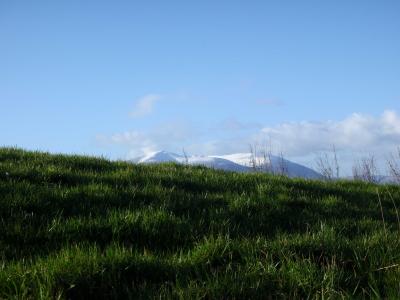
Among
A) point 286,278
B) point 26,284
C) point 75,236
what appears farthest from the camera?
point 75,236

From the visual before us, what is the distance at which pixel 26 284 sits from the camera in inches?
150

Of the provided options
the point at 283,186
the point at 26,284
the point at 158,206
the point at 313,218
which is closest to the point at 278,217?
the point at 313,218

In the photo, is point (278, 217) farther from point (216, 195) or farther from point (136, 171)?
point (136, 171)

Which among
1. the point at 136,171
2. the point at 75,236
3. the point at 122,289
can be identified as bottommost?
the point at 122,289

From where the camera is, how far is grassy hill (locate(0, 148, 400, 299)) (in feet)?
12.9

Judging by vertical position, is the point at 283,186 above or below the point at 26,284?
above

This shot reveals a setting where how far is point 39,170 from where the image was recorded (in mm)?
8055

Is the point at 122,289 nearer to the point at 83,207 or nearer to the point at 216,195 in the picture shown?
the point at 83,207

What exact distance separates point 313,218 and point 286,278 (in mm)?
2940

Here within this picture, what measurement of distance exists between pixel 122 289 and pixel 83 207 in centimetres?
240

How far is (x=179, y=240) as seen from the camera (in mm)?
5414

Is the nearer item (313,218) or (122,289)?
(122,289)

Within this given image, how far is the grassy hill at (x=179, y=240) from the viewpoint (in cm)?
394

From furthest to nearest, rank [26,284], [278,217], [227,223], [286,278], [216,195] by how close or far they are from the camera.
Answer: [216,195], [278,217], [227,223], [286,278], [26,284]
